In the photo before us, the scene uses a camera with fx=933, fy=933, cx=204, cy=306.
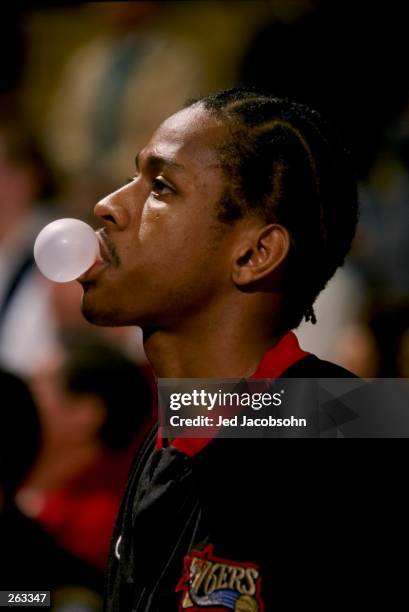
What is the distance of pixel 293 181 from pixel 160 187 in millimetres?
171

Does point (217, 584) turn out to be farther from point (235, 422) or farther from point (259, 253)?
point (259, 253)

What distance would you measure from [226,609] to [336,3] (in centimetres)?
165

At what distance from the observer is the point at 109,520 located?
1907 mm

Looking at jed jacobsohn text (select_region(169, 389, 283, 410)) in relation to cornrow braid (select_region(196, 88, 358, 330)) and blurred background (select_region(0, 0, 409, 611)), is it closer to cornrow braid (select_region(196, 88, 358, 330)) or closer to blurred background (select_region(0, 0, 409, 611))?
cornrow braid (select_region(196, 88, 358, 330))

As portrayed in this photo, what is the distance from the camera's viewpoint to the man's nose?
1195 millimetres

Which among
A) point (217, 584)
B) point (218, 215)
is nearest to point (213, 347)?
point (218, 215)

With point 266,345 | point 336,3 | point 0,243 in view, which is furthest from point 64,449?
point 336,3

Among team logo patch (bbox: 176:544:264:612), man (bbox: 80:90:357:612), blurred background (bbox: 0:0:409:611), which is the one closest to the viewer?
team logo patch (bbox: 176:544:264:612)

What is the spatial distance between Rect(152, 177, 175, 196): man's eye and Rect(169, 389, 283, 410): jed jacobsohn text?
0.85 feet

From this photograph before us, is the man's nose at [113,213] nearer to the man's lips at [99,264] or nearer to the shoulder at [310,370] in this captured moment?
the man's lips at [99,264]

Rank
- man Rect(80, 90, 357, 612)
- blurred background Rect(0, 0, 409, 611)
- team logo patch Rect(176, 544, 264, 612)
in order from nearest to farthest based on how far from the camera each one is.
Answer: team logo patch Rect(176, 544, 264, 612)
man Rect(80, 90, 357, 612)
blurred background Rect(0, 0, 409, 611)

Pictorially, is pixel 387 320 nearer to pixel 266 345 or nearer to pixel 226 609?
pixel 266 345

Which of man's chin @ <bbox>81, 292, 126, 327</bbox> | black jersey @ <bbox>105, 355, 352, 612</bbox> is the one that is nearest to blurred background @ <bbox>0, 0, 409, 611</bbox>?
→ black jersey @ <bbox>105, 355, 352, 612</bbox>

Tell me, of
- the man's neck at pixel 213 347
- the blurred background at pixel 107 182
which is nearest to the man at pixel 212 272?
the man's neck at pixel 213 347
